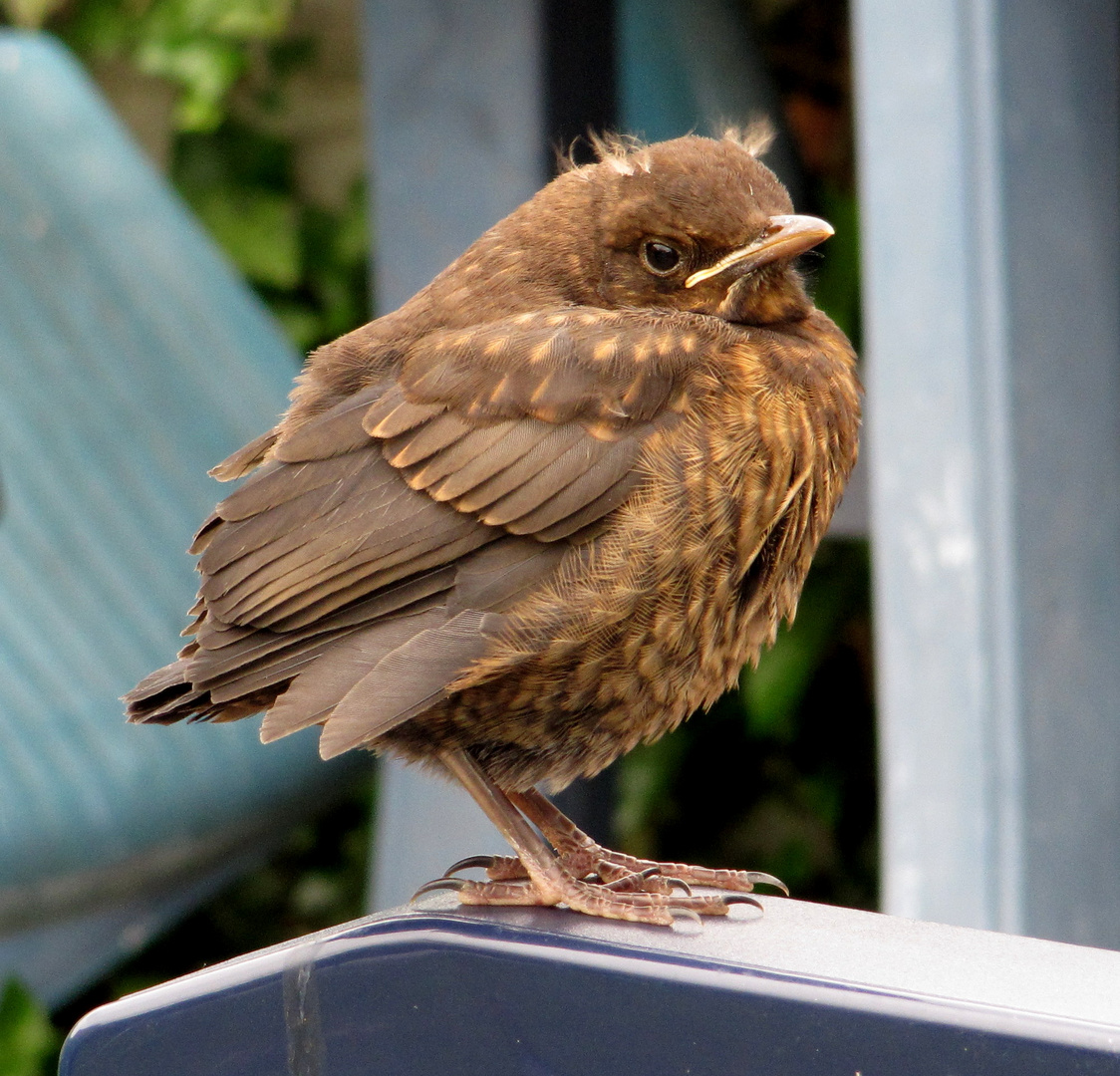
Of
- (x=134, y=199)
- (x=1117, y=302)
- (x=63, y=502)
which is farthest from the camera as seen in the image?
(x=134, y=199)

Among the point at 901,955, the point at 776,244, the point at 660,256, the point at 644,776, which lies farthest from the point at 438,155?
the point at 901,955

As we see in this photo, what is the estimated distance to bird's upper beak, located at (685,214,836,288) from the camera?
7.60ft

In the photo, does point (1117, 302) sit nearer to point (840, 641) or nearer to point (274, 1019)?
point (840, 641)

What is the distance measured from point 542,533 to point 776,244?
492 millimetres

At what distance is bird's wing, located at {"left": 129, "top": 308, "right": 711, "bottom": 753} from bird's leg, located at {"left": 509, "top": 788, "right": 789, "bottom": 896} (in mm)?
406

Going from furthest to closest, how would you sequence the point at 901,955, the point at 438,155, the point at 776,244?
the point at 438,155 → the point at 776,244 → the point at 901,955

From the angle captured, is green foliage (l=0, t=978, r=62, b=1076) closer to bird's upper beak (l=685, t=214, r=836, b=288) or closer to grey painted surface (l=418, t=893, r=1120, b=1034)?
grey painted surface (l=418, t=893, r=1120, b=1034)

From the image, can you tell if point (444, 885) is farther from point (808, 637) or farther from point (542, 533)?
point (808, 637)

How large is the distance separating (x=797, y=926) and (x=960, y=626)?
5.58 ft

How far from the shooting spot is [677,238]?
2.41 meters

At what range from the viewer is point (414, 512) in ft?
7.33

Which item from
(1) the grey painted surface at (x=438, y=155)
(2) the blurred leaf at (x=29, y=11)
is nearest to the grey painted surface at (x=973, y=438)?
(1) the grey painted surface at (x=438, y=155)

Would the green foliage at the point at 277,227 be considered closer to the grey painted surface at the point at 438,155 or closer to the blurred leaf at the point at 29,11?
the blurred leaf at the point at 29,11

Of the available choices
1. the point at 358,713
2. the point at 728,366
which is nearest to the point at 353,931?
the point at 358,713
